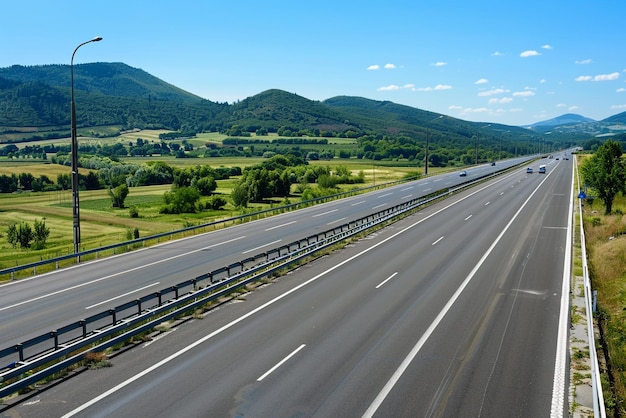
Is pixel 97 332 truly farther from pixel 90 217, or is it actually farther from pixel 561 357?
pixel 90 217

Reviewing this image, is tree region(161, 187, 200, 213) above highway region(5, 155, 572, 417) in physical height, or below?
below

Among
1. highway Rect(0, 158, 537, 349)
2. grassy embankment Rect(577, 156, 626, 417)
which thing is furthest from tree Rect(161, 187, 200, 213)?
grassy embankment Rect(577, 156, 626, 417)

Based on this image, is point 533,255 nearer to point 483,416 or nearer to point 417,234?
point 417,234

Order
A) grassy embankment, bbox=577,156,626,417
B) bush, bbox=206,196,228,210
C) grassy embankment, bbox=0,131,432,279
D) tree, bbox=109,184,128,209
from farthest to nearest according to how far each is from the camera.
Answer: tree, bbox=109,184,128,209 → bush, bbox=206,196,228,210 → grassy embankment, bbox=0,131,432,279 → grassy embankment, bbox=577,156,626,417

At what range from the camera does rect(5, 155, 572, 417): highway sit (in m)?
12.1

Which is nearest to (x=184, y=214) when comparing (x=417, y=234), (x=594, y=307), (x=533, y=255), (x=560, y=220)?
(x=417, y=234)

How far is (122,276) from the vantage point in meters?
25.9

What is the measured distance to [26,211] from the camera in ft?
246

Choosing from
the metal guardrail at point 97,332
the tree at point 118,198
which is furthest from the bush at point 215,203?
the metal guardrail at point 97,332

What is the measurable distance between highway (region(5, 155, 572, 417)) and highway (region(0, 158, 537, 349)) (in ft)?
14.4

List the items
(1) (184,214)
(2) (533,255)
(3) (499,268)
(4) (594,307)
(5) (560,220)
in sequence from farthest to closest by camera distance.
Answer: (1) (184,214), (5) (560,220), (2) (533,255), (3) (499,268), (4) (594,307)

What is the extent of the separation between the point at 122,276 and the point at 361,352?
14.7 m

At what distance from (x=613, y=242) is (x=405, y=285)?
1723cm

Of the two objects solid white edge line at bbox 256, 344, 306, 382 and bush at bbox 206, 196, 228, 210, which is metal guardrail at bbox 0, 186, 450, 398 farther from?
bush at bbox 206, 196, 228, 210
